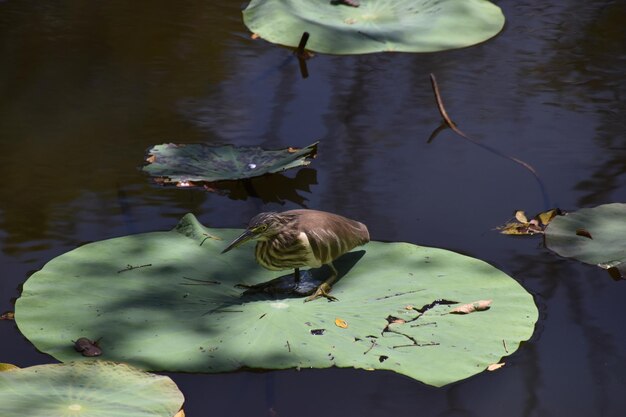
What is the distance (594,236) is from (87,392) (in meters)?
1.50

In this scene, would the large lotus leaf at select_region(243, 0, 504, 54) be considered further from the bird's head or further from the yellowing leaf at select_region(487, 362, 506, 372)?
the yellowing leaf at select_region(487, 362, 506, 372)

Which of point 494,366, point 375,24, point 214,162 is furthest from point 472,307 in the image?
point 375,24

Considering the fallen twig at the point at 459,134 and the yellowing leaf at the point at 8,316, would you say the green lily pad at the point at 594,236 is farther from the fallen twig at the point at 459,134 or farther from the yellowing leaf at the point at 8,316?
the yellowing leaf at the point at 8,316

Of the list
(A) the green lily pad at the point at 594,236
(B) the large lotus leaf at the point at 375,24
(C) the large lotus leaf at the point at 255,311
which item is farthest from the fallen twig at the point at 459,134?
(C) the large lotus leaf at the point at 255,311

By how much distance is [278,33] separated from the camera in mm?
4434

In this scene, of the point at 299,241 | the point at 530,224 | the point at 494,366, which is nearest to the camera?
the point at 494,366

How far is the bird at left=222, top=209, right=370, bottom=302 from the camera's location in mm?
2547

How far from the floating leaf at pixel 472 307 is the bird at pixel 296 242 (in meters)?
0.30

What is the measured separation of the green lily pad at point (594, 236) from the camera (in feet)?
9.21

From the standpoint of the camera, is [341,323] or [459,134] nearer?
[341,323]

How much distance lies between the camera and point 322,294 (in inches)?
100

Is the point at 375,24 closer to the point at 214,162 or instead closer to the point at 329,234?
the point at 214,162

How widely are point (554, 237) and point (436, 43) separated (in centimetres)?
164

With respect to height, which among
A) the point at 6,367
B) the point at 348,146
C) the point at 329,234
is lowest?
the point at 348,146
